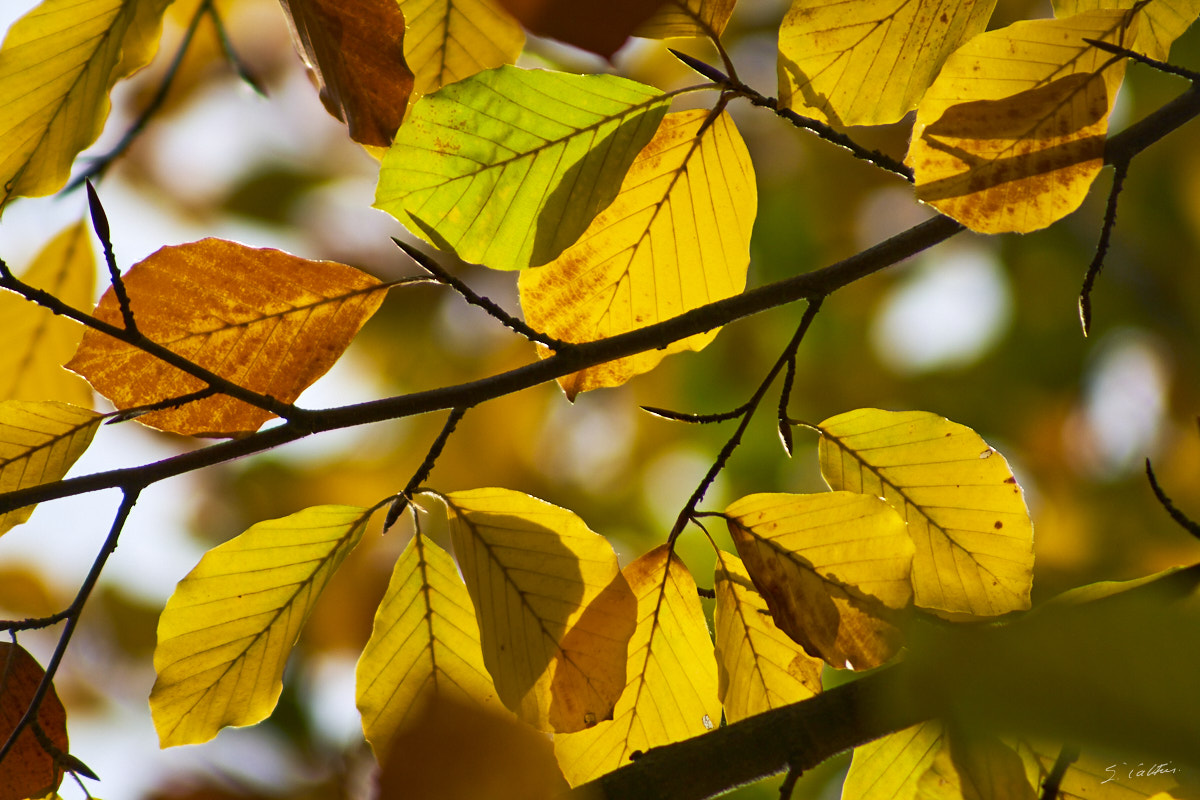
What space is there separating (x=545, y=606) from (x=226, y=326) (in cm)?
26

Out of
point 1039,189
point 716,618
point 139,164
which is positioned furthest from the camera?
point 139,164

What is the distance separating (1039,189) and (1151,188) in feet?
8.50

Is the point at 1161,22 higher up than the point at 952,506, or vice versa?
the point at 1161,22

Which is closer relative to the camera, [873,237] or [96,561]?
[96,561]

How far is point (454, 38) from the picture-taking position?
53 cm

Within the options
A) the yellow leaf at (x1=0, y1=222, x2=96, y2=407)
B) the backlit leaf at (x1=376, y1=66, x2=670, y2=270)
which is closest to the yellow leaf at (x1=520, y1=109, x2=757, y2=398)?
the backlit leaf at (x1=376, y1=66, x2=670, y2=270)

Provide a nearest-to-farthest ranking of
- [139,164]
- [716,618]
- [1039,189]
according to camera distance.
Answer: [1039,189] → [716,618] → [139,164]

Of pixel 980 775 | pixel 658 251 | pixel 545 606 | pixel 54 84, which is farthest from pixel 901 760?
pixel 54 84

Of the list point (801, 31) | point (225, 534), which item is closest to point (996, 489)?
point (801, 31)

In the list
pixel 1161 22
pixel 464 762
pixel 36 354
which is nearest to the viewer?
pixel 464 762

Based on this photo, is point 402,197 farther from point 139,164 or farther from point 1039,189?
point 139,164

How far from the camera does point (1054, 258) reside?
2512 millimetres

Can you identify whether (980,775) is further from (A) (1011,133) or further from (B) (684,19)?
(B) (684,19)

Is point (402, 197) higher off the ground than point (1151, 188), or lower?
lower
